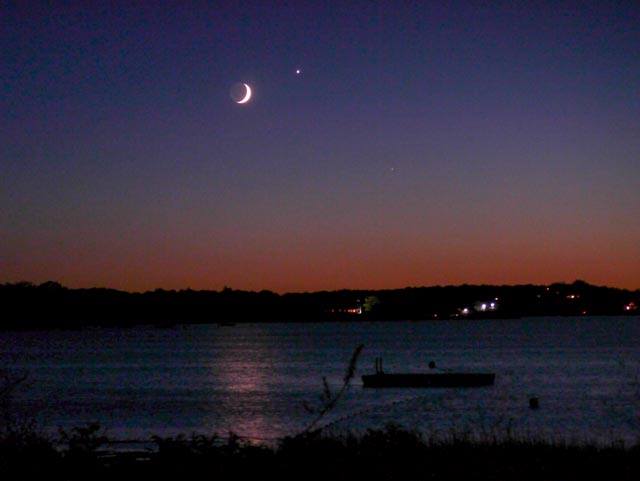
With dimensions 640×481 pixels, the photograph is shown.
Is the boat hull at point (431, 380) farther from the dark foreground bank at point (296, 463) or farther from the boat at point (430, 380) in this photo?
the dark foreground bank at point (296, 463)

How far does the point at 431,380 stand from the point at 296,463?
55943mm

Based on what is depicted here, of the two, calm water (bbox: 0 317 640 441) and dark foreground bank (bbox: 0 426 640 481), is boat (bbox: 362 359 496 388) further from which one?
dark foreground bank (bbox: 0 426 640 481)

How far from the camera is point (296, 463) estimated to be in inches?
402

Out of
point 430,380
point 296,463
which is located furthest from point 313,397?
A: point 296,463

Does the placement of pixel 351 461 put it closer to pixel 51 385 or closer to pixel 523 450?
pixel 523 450

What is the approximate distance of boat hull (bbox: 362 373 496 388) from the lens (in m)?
64.2

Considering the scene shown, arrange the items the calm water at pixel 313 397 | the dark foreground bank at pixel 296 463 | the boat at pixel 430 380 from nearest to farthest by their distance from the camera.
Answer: the dark foreground bank at pixel 296 463
the calm water at pixel 313 397
the boat at pixel 430 380

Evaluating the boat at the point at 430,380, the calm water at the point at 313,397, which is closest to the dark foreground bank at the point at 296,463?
the calm water at the point at 313,397

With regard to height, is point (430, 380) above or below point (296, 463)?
below

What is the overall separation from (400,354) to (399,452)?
11307 cm

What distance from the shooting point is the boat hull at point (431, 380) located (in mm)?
64250

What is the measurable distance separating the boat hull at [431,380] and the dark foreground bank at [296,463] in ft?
175

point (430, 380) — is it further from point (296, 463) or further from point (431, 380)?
point (296, 463)

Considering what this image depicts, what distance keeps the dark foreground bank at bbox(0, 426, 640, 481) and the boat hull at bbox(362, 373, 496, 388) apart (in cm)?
5335
